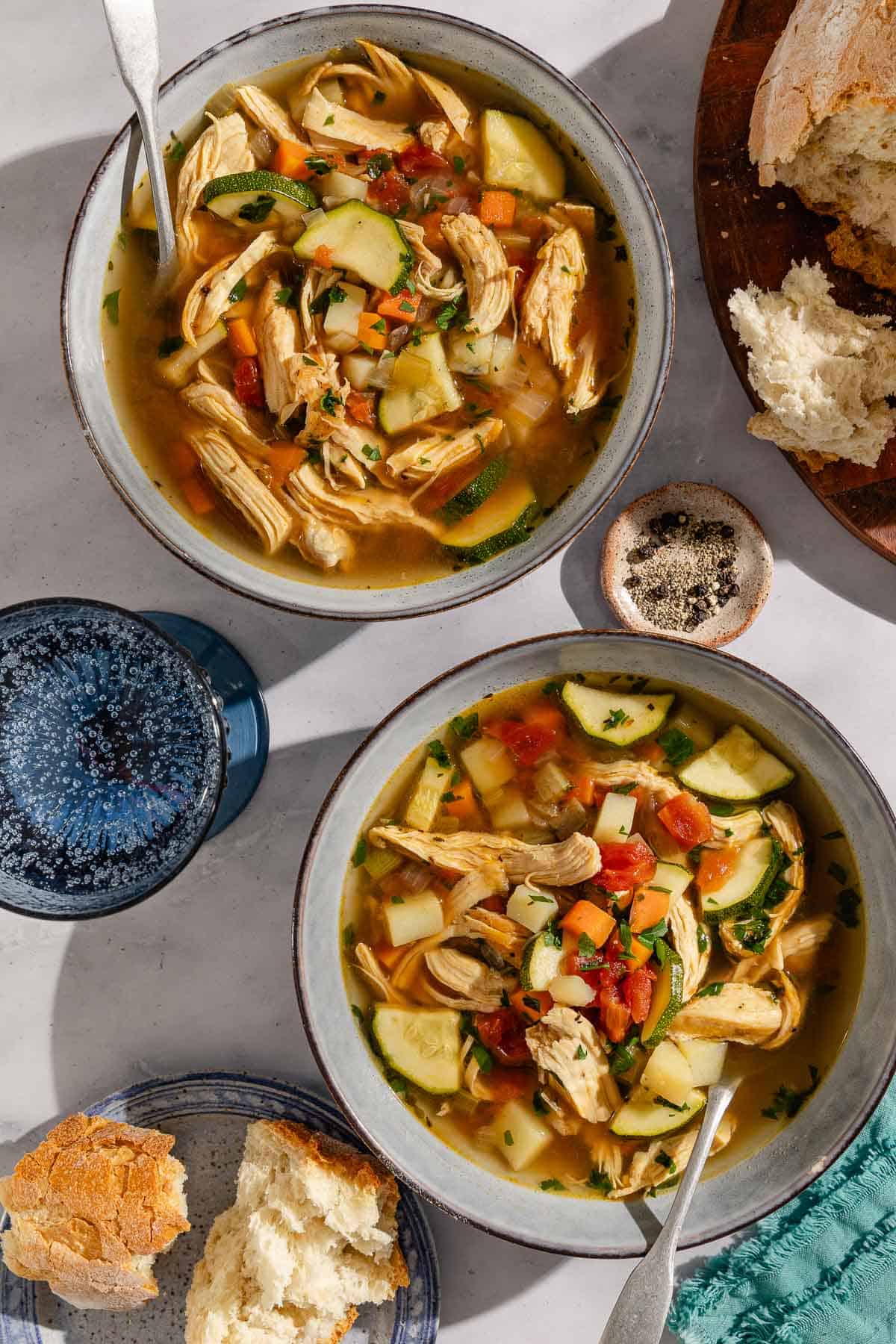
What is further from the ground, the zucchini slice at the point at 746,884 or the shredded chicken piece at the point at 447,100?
the shredded chicken piece at the point at 447,100

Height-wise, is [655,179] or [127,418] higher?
[655,179]

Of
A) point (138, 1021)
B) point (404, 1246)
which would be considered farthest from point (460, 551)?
point (404, 1246)

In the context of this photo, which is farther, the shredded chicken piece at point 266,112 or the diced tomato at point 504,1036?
the diced tomato at point 504,1036

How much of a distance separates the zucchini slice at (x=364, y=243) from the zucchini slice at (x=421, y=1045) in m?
1.83

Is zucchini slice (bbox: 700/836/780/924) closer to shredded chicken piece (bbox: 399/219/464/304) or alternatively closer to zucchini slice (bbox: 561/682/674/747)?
zucchini slice (bbox: 561/682/674/747)

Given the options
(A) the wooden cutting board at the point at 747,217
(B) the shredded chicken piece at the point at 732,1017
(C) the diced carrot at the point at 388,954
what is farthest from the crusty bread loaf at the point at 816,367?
(C) the diced carrot at the point at 388,954

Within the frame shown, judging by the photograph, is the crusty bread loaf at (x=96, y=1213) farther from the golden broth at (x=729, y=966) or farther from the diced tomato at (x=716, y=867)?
the diced tomato at (x=716, y=867)

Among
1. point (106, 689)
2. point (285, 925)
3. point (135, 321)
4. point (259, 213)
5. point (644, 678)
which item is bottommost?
→ point (285, 925)

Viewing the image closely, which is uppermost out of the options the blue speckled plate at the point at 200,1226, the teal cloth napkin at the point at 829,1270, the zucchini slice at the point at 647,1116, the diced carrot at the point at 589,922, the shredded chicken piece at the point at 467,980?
the diced carrot at the point at 589,922

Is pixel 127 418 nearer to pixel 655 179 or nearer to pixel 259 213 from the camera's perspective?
pixel 259 213

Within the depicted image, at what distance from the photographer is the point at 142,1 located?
2.61 meters

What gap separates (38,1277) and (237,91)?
3.13 m

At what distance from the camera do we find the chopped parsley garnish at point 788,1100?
2.88 m

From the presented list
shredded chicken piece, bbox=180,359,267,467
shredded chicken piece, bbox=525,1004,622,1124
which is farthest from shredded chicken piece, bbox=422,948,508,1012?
shredded chicken piece, bbox=180,359,267,467
